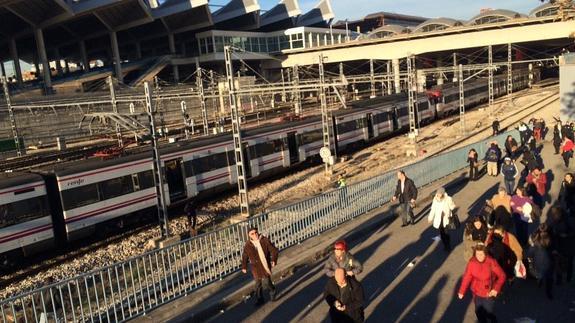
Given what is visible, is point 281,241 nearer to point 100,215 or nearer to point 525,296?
point 525,296

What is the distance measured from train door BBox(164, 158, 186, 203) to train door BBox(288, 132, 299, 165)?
7.79 m

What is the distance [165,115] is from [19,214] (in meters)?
40.7

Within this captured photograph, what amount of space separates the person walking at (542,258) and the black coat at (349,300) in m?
3.45

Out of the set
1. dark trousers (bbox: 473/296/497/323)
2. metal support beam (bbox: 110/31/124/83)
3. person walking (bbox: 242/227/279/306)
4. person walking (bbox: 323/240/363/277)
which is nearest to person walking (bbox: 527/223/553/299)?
dark trousers (bbox: 473/296/497/323)

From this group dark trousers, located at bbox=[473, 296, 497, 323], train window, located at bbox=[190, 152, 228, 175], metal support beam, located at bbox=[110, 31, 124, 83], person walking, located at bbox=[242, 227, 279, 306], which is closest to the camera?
dark trousers, located at bbox=[473, 296, 497, 323]

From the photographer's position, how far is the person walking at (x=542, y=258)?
775 centimetres

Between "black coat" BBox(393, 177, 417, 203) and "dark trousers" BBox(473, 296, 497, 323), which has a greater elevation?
"black coat" BBox(393, 177, 417, 203)

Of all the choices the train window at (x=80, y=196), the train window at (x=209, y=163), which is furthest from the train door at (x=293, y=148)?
the train window at (x=80, y=196)

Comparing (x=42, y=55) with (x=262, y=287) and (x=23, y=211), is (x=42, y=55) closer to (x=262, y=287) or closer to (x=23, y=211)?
(x=23, y=211)

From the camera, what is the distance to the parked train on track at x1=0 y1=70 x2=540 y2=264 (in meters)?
14.4

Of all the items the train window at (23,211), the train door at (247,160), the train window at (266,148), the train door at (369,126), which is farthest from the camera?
the train door at (369,126)

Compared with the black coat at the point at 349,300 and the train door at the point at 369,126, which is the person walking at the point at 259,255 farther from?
the train door at the point at 369,126

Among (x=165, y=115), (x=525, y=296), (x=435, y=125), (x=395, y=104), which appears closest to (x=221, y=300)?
(x=525, y=296)

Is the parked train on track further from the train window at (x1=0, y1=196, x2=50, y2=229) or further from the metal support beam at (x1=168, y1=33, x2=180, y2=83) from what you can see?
the metal support beam at (x1=168, y1=33, x2=180, y2=83)
